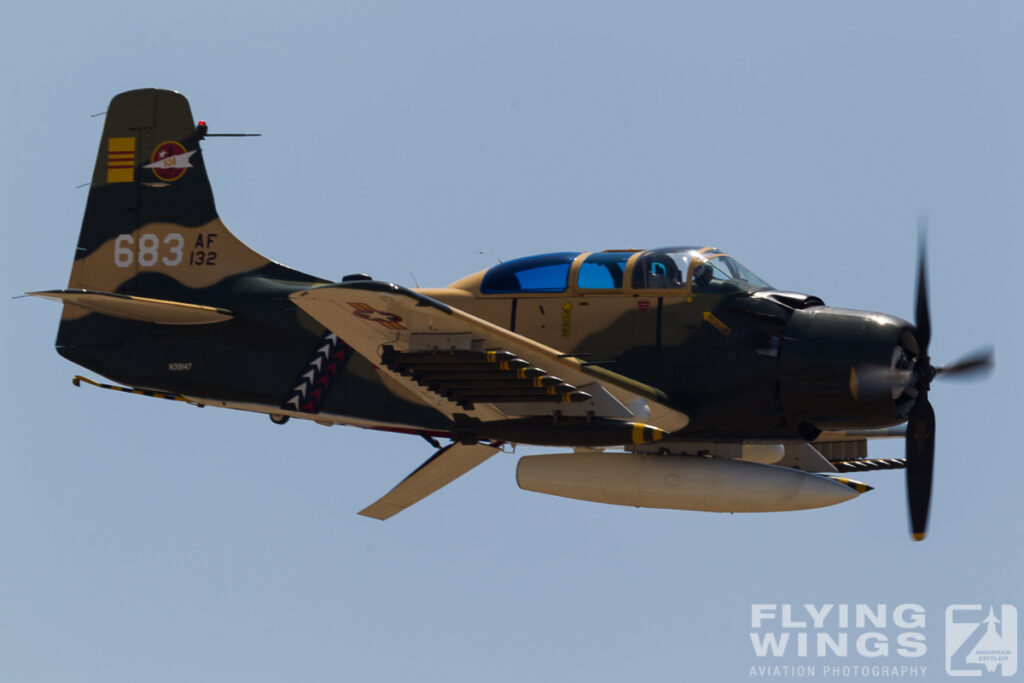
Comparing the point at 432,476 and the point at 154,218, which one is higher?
the point at 154,218

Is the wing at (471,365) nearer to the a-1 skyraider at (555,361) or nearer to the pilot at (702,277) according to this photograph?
the a-1 skyraider at (555,361)

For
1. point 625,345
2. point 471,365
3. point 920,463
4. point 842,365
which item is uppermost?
point 625,345

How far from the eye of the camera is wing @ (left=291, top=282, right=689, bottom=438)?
15.9 meters

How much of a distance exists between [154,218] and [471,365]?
20.9 feet

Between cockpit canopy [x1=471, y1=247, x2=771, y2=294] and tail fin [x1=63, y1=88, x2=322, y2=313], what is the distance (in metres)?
2.96

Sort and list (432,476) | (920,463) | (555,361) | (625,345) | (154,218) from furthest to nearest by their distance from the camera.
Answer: (154,218)
(432,476)
(625,345)
(920,463)
(555,361)

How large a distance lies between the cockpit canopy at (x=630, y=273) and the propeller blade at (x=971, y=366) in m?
2.19

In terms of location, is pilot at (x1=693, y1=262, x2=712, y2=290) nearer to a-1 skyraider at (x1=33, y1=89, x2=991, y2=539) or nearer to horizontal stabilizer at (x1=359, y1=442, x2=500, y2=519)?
a-1 skyraider at (x1=33, y1=89, x2=991, y2=539)

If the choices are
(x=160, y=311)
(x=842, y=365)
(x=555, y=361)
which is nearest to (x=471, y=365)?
(x=555, y=361)

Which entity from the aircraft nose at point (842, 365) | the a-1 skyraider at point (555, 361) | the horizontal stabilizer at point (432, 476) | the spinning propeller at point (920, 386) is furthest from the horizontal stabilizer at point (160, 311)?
the spinning propeller at point (920, 386)

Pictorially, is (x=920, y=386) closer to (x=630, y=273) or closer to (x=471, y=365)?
(x=630, y=273)

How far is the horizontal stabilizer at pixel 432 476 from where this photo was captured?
2067 cm

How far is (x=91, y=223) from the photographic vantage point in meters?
21.6

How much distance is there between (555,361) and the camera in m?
17.1
